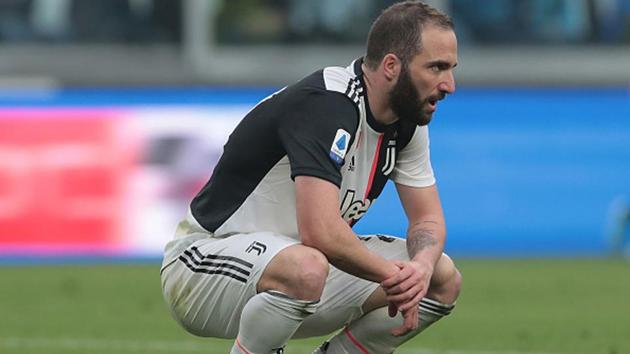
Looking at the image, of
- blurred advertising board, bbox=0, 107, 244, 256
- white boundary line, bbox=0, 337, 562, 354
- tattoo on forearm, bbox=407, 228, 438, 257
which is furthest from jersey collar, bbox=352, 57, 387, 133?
blurred advertising board, bbox=0, 107, 244, 256

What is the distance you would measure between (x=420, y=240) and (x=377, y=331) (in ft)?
1.54

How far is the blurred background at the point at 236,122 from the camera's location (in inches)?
484

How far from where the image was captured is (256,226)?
629cm

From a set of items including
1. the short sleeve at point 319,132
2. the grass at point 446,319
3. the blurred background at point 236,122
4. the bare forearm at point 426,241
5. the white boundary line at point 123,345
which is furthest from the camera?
the blurred background at point 236,122

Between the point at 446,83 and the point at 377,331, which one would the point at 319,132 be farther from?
the point at 377,331

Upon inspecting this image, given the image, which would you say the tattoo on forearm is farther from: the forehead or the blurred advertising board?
the blurred advertising board

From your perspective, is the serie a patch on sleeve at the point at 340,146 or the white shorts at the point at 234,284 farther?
the white shorts at the point at 234,284

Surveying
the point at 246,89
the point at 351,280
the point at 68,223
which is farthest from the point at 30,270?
the point at 351,280

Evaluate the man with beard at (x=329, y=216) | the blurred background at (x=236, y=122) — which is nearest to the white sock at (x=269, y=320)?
the man with beard at (x=329, y=216)

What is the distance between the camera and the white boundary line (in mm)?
8492

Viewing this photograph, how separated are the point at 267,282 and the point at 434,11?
47.9 inches

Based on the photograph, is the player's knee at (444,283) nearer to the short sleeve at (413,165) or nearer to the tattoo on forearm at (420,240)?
the tattoo on forearm at (420,240)

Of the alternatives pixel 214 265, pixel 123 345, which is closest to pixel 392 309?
pixel 214 265

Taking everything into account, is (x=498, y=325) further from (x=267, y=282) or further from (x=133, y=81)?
(x=133, y=81)
